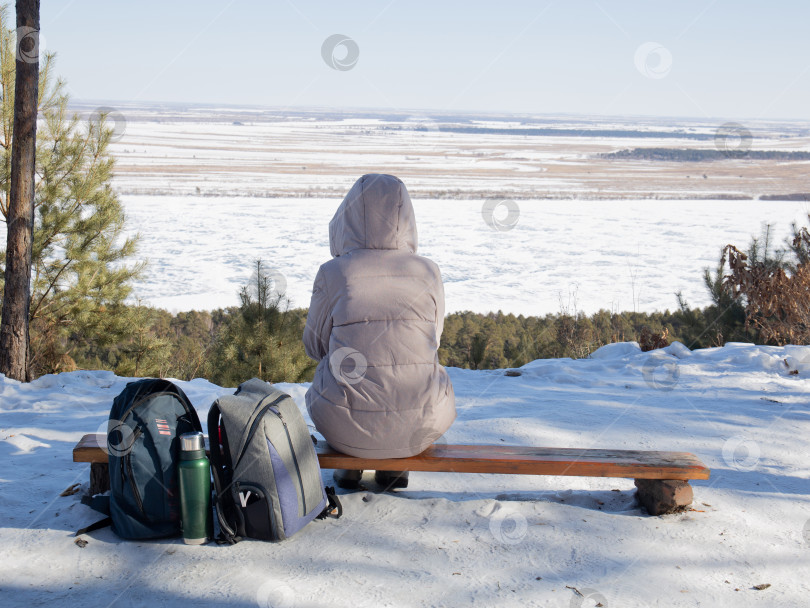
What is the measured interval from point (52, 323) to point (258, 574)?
6644mm

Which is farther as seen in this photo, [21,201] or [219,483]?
[21,201]

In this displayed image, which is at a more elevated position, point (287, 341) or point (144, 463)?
point (287, 341)

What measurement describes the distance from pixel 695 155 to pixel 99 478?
8523 centimetres

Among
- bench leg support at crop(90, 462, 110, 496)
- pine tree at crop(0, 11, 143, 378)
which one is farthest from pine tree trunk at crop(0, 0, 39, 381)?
bench leg support at crop(90, 462, 110, 496)

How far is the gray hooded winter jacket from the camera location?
9.29ft

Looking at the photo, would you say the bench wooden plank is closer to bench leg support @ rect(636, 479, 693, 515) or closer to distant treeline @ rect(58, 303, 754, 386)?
bench leg support @ rect(636, 479, 693, 515)

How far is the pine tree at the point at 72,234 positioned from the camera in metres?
8.11

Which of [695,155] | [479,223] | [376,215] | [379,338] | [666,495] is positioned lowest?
[666,495]

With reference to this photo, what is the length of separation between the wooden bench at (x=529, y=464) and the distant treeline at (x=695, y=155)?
7364cm

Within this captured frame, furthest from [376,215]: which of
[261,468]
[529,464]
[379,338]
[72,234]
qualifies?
[72,234]

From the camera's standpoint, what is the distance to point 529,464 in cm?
296

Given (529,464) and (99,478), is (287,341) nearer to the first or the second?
(99,478)

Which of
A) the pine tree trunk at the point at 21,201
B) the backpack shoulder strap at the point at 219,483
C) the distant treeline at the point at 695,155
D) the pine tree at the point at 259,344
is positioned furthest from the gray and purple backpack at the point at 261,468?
the distant treeline at the point at 695,155

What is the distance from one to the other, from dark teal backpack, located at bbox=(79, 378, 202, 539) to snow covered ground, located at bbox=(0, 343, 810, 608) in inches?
3.7
